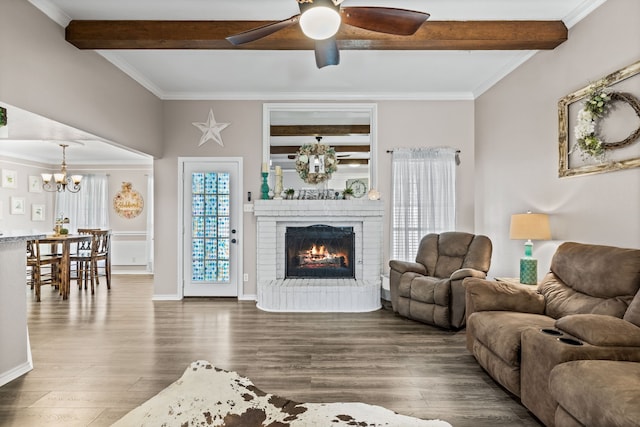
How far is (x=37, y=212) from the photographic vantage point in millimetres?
8125

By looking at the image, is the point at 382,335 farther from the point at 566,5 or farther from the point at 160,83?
the point at 160,83

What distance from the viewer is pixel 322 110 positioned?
5320mm

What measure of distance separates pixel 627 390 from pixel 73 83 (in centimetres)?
450

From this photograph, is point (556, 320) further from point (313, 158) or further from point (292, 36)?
point (313, 158)

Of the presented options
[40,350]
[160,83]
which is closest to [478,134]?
[160,83]

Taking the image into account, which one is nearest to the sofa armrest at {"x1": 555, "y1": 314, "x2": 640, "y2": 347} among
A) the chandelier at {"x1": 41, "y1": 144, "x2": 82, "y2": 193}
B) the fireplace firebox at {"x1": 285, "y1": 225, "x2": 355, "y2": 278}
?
the fireplace firebox at {"x1": 285, "y1": 225, "x2": 355, "y2": 278}

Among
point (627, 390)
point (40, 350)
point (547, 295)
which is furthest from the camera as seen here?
point (40, 350)

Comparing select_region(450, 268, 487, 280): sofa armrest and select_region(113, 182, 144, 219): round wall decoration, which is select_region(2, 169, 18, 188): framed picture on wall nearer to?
select_region(113, 182, 144, 219): round wall decoration

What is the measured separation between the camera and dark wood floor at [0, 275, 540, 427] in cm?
241

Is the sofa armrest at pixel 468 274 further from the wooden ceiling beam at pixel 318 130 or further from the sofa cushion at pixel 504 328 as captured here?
the wooden ceiling beam at pixel 318 130

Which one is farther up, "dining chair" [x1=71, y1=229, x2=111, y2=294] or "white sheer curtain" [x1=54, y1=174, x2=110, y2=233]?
"white sheer curtain" [x1=54, y1=174, x2=110, y2=233]

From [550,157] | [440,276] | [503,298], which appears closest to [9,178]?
[440,276]

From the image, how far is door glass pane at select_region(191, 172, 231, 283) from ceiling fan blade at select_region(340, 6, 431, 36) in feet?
11.5

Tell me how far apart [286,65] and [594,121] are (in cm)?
307
